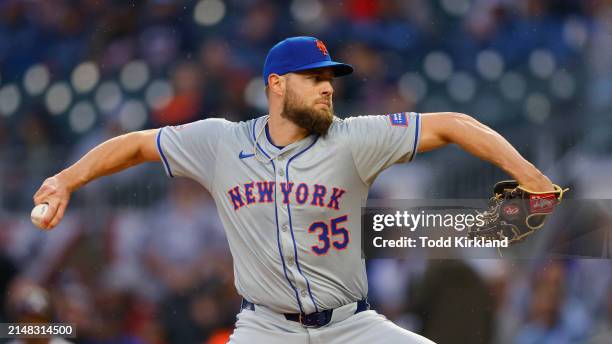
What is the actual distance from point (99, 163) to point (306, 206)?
870mm

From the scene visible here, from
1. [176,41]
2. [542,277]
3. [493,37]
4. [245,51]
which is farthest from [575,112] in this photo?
[176,41]

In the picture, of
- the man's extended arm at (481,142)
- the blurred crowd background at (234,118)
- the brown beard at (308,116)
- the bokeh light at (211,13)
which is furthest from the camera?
the bokeh light at (211,13)

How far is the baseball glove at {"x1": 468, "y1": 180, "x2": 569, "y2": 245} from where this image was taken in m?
3.17

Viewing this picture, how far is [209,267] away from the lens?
5.90 meters

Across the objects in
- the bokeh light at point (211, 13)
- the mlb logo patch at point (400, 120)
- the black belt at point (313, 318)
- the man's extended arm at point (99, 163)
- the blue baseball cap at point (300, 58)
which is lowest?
the black belt at point (313, 318)

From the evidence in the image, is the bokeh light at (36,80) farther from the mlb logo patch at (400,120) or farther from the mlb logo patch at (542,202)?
the mlb logo patch at (542,202)

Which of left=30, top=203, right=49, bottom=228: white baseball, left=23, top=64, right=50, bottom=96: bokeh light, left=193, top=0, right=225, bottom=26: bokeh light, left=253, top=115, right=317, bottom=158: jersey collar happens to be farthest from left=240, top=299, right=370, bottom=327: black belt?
left=23, top=64, right=50, bottom=96: bokeh light

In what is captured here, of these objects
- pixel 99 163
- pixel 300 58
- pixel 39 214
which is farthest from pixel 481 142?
pixel 39 214

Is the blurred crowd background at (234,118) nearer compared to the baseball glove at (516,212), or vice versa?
the baseball glove at (516,212)

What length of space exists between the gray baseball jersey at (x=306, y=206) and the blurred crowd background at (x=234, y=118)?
2.27 m

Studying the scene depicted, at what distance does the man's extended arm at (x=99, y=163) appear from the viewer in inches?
135

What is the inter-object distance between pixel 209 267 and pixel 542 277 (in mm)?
2185

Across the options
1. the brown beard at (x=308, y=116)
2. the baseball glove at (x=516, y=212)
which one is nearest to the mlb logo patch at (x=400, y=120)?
the brown beard at (x=308, y=116)

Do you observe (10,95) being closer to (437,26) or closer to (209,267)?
(209,267)
